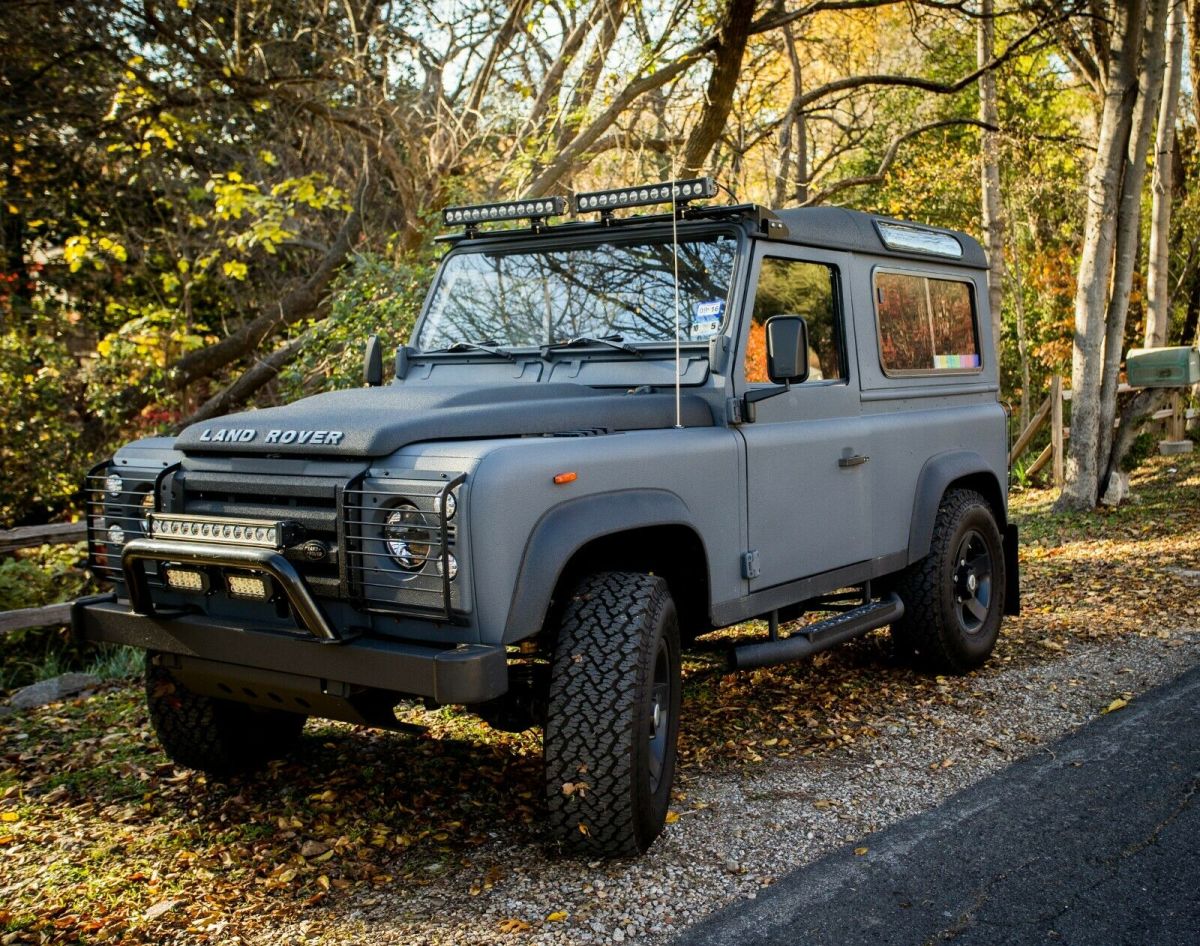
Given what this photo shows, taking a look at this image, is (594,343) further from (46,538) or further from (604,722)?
(46,538)

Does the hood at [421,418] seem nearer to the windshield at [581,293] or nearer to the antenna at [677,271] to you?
the antenna at [677,271]

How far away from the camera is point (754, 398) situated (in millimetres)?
4641

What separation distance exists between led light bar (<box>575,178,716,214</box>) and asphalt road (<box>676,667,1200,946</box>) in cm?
253

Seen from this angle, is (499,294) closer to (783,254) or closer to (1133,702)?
(783,254)

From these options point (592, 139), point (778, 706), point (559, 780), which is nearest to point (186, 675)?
point (559, 780)

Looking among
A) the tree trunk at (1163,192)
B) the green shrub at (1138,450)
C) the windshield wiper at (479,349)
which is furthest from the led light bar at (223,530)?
the green shrub at (1138,450)

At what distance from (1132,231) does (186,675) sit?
1008 centimetres

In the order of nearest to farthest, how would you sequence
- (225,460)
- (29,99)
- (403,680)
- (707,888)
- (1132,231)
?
1. (403,680)
2. (707,888)
3. (225,460)
4. (1132,231)
5. (29,99)

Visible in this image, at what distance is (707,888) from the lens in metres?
3.72

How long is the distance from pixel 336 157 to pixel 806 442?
9351mm

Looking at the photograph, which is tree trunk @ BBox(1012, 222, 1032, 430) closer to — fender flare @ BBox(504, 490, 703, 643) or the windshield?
the windshield

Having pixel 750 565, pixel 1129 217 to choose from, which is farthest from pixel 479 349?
pixel 1129 217

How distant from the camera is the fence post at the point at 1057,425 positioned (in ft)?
44.5

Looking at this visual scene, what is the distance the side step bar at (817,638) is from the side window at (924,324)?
1.17 meters
